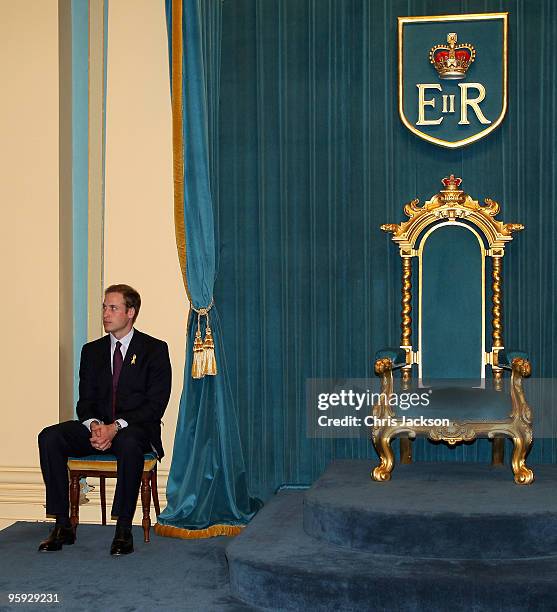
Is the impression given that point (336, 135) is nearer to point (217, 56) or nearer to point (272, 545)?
point (217, 56)

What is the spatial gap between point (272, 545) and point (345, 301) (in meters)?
1.64

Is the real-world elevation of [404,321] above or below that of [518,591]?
above

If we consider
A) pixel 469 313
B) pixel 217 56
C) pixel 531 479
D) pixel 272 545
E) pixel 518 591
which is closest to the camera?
pixel 518 591

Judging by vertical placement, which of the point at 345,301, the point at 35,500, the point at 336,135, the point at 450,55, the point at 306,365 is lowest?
the point at 35,500

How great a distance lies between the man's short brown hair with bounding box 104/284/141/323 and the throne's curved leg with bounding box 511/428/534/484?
1993 mm

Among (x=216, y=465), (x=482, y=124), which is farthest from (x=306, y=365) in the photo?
(x=482, y=124)

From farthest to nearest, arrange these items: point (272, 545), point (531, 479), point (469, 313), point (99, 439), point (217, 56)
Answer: point (217, 56) → point (469, 313) → point (99, 439) → point (531, 479) → point (272, 545)

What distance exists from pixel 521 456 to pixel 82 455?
2.07 metres

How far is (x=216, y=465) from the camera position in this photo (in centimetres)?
481

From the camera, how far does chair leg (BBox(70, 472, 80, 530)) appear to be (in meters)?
4.50

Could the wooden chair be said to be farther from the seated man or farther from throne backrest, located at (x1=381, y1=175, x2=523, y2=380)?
throne backrest, located at (x1=381, y1=175, x2=523, y2=380)

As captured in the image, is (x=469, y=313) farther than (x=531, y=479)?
Yes

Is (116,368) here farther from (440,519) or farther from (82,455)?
(440,519)

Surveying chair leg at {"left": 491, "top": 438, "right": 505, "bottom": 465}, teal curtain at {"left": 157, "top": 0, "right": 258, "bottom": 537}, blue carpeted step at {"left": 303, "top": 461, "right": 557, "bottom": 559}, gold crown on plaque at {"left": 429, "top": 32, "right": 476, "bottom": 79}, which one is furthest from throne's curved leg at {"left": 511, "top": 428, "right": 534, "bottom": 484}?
gold crown on plaque at {"left": 429, "top": 32, "right": 476, "bottom": 79}
